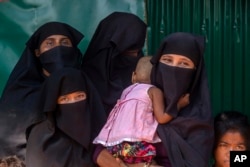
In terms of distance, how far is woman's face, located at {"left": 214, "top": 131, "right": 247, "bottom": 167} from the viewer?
3893 mm

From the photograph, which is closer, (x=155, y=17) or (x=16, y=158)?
(x=16, y=158)

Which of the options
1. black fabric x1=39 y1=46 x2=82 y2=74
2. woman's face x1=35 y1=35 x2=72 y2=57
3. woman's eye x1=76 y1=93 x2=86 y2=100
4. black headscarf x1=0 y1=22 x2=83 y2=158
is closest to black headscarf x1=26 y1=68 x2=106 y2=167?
woman's eye x1=76 y1=93 x2=86 y2=100

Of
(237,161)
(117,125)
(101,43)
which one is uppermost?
(101,43)

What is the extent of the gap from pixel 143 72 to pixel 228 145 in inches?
25.5

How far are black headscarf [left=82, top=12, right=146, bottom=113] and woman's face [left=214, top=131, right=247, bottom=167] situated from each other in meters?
0.68

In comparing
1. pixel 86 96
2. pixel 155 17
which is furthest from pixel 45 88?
pixel 155 17

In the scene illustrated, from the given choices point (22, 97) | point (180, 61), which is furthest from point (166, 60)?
point (22, 97)

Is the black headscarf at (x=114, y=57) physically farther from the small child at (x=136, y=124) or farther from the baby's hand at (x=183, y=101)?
the baby's hand at (x=183, y=101)

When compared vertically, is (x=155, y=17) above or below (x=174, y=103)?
above

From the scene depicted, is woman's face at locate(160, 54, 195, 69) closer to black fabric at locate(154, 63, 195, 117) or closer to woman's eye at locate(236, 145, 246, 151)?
black fabric at locate(154, 63, 195, 117)

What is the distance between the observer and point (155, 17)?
4.99m

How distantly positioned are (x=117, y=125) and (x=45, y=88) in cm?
46

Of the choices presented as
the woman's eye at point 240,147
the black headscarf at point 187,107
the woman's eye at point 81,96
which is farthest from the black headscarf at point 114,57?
the woman's eye at point 240,147

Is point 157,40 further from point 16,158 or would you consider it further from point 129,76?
point 16,158
